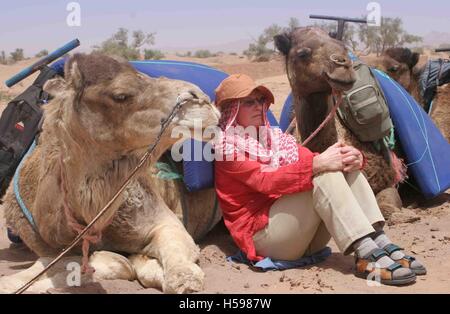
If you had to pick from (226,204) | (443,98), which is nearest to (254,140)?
(226,204)

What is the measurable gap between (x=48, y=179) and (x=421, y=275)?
2498 millimetres

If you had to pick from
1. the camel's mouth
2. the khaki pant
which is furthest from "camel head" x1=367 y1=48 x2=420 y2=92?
the khaki pant

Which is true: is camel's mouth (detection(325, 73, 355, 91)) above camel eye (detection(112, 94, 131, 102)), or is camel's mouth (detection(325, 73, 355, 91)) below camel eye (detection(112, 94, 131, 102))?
below

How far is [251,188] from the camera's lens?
4.77 metres

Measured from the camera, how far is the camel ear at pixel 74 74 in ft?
12.9

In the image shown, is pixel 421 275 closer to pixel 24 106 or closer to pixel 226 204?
pixel 226 204

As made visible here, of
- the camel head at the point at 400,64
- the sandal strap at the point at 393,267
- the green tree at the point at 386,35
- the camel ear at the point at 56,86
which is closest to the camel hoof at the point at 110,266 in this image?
the camel ear at the point at 56,86

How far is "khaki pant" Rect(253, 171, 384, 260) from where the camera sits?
4.36 metres

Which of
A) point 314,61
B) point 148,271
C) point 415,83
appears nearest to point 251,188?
point 148,271

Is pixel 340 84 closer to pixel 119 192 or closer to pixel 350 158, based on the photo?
pixel 350 158

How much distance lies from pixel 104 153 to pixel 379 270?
72.8 inches

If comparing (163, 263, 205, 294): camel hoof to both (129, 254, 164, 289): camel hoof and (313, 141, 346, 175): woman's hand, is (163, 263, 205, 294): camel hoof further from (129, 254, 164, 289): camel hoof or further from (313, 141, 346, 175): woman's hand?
(313, 141, 346, 175): woman's hand

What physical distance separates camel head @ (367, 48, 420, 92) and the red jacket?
4.26m
